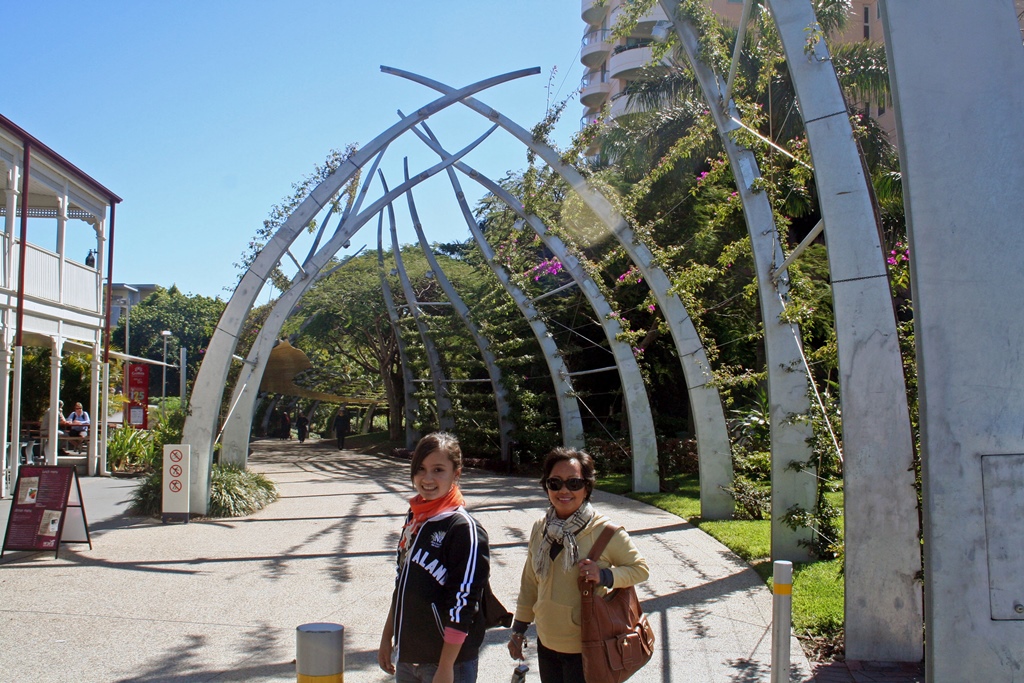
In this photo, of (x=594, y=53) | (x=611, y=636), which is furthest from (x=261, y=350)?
(x=594, y=53)

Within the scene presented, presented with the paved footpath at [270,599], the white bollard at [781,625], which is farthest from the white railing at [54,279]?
the white bollard at [781,625]

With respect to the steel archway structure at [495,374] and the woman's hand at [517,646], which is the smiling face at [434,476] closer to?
the woman's hand at [517,646]

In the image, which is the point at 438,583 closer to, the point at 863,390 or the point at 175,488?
the point at 863,390

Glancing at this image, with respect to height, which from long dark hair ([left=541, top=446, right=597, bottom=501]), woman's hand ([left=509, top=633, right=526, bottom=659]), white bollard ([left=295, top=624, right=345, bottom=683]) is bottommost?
woman's hand ([left=509, top=633, right=526, bottom=659])

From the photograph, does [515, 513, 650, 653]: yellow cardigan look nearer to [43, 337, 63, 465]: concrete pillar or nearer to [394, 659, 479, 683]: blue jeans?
[394, 659, 479, 683]: blue jeans

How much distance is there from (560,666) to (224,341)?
10.4 metres

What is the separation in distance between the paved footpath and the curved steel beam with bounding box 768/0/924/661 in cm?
37

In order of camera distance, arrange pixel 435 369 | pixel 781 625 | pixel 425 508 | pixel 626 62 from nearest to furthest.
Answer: pixel 425 508, pixel 781 625, pixel 435 369, pixel 626 62

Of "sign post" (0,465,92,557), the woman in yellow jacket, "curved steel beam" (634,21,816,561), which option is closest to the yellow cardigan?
the woman in yellow jacket

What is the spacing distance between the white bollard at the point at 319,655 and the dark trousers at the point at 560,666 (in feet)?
3.87

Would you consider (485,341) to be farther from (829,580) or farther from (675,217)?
(829,580)

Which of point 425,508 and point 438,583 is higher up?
point 425,508

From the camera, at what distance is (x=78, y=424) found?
883 inches

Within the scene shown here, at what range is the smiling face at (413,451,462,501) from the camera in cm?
364
